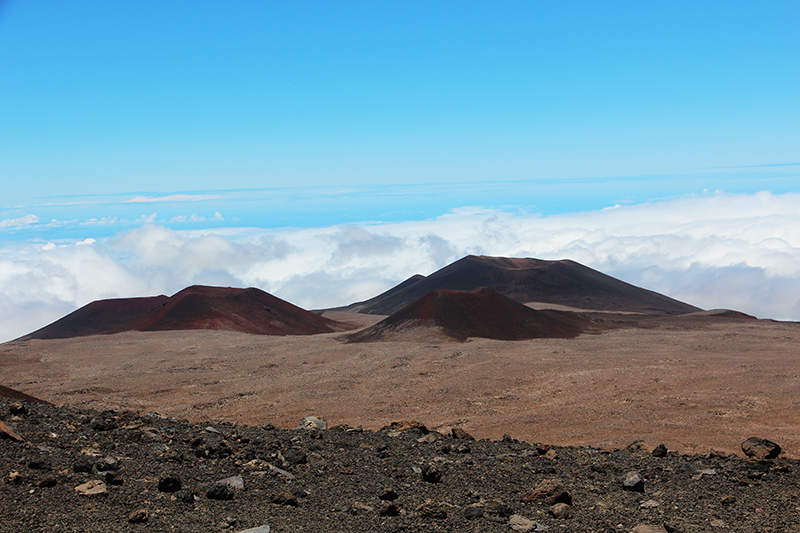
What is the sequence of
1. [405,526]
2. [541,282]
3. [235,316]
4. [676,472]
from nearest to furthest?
[405,526] < [676,472] < [235,316] < [541,282]

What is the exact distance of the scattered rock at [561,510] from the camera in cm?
722

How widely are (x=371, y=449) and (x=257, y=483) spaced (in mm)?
2628

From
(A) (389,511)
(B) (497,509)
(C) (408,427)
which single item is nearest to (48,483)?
(A) (389,511)

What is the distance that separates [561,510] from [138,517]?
506 centimetres

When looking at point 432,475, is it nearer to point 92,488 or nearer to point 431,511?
point 431,511

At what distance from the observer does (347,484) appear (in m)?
8.01

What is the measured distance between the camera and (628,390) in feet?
73.1

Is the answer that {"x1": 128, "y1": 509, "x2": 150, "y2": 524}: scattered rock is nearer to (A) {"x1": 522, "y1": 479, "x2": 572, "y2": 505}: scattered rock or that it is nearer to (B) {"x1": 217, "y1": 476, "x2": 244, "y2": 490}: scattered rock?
(B) {"x1": 217, "y1": 476, "x2": 244, "y2": 490}: scattered rock

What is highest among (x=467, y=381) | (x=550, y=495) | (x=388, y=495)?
(x=388, y=495)

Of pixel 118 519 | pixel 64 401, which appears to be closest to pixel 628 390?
pixel 118 519

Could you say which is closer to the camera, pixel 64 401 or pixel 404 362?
pixel 64 401

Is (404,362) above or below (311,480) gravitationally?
below

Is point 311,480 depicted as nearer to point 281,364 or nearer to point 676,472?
point 676,472

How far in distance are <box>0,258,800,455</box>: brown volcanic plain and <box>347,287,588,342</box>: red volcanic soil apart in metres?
1.26
